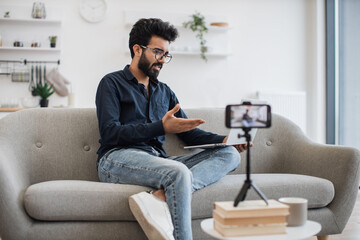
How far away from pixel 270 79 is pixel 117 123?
3.66 metres

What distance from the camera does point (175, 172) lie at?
5.56ft

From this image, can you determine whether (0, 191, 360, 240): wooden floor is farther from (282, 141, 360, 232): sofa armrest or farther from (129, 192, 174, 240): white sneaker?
(129, 192, 174, 240): white sneaker

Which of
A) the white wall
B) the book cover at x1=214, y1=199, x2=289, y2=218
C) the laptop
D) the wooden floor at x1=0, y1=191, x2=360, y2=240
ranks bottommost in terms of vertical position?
the wooden floor at x1=0, y1=191, x2=360, y2=240

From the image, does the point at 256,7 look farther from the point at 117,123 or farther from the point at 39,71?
the point at 117,123

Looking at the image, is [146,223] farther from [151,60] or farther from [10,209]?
[151,60]

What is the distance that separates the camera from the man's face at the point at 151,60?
222cm

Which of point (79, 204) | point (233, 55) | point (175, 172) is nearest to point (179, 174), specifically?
point (175, 172)

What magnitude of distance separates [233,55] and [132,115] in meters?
3.35

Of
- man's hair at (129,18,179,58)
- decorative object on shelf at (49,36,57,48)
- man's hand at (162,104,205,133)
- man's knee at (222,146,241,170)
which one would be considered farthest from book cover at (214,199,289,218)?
decorative object on shelf at (49,36,57,48)

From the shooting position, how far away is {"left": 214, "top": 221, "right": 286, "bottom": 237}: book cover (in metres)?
1.19

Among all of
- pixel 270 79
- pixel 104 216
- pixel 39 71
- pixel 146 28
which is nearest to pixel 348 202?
pixel 104 216

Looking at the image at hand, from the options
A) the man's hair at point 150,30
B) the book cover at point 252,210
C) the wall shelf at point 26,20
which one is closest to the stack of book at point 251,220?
the book cover at point 252,210

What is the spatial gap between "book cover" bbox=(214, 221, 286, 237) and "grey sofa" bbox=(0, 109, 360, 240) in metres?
0.69

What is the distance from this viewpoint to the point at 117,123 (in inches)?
77.5
